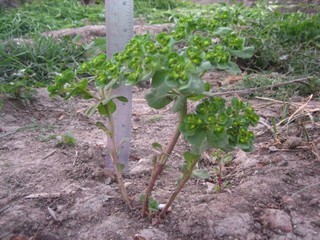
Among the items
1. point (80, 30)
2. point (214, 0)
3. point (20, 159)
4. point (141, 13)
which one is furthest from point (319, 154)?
point (214, 0)

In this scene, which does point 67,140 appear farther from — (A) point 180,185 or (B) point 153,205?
(A) point 180,185

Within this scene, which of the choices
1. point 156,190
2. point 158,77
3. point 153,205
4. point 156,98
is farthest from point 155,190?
point 158,77

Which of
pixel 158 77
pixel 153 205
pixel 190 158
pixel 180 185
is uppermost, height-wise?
pixel 158 77

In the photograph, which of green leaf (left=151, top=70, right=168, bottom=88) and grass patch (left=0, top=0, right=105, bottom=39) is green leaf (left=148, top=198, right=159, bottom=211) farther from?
grass patch (left=0, top=0, right=105, bottom=39)

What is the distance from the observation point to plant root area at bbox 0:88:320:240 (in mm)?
1557

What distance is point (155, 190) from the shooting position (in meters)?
1.79

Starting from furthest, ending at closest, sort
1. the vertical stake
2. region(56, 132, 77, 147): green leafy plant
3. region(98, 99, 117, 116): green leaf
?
region(56, 132, 77, 147): green leafy plant < the vertical stake < region(98, 99, 117, 116): green leaf

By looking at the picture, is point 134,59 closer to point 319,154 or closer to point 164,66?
point 164,66

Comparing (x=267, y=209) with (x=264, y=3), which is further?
(x=264, y=3)

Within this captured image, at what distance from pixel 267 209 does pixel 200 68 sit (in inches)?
24.6

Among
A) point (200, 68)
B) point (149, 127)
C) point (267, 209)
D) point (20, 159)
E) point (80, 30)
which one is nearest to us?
point (200, 68)

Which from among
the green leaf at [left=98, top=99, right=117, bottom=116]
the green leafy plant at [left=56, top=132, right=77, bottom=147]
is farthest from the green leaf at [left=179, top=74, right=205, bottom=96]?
the green leafy plant at [left=56, top=132, right=77, bottom=147]

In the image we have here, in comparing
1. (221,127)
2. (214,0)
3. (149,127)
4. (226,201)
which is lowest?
(214,0)

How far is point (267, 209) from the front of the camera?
1615 millimetres
